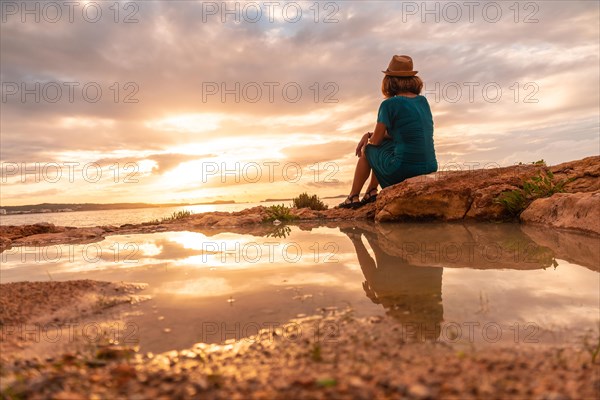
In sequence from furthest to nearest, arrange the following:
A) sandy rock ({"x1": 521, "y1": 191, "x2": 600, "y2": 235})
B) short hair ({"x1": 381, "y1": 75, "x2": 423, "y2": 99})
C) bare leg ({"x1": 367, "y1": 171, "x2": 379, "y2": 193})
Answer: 1. bare leg ({"x1": 367, "y1": 171, "x2": 379, "y2": 193})
2. short hair ({"x1": 381, "y1": 75, "x2": 423, "y2": 99})
3. sandy rock ({"x1": 521, "y1": 191, "x2": 600, "y2": 235})

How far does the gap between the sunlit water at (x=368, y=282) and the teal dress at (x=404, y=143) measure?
2399 mm

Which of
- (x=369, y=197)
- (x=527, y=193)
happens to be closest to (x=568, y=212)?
(x=527, y=193)

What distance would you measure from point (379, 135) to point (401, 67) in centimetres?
132

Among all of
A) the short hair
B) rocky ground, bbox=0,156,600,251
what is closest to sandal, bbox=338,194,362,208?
rocky ground, bbox=0,156,600,251

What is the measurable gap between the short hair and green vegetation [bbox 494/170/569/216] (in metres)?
2.56

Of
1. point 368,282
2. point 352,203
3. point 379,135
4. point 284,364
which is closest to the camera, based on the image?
point 284,364

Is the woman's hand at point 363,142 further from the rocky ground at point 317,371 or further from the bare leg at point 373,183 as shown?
the rocky ground at point 317,371

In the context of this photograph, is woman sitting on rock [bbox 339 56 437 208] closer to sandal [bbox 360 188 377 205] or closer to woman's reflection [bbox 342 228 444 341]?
sandal [bbox 360 188 377 205]

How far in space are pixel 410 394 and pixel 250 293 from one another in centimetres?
166

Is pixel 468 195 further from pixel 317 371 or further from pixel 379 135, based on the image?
pixel 317 371

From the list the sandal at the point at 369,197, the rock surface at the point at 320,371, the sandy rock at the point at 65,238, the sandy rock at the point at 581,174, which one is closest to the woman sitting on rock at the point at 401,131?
the sandal at the point at 369,197

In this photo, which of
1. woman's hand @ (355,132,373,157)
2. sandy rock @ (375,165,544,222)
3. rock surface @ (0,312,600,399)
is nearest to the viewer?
rock surface @ (0,312,600,399)

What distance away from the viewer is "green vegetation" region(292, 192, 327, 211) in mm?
11102

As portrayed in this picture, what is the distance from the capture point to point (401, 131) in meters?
7.45
